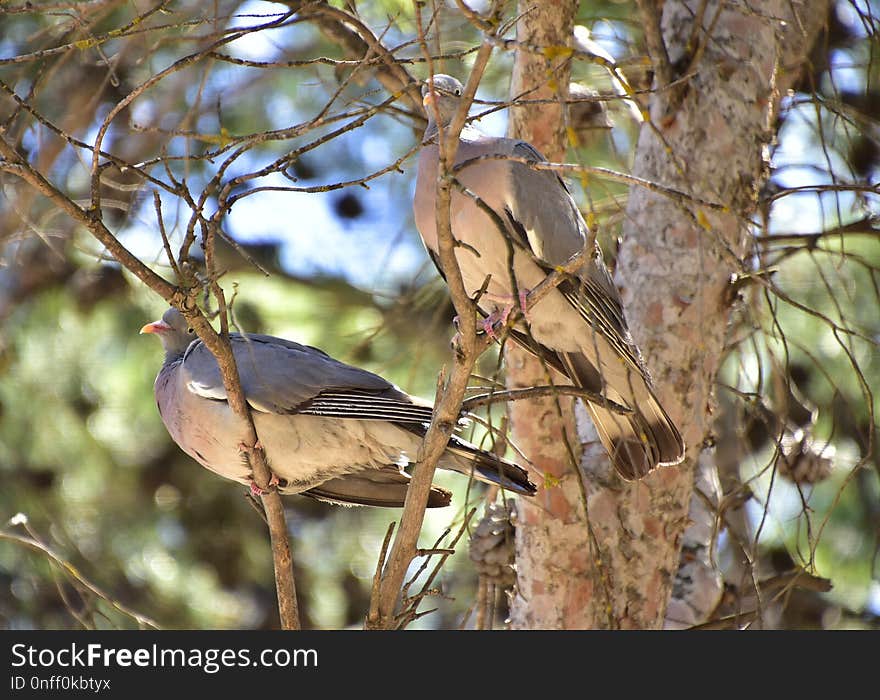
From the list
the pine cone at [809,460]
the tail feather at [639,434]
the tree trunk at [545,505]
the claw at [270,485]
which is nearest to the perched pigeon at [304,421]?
the claw at [270,485]

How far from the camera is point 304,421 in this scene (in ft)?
9.13

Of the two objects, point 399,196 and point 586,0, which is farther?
point 399,196

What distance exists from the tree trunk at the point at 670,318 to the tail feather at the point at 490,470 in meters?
0.43

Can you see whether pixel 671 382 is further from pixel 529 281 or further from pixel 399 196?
pixel 399 196

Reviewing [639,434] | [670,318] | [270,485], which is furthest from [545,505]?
[270,485]

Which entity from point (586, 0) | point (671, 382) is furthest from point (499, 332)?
point (586, 0)

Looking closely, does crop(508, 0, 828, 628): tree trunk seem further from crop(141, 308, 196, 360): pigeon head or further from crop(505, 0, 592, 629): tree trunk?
crop(141, 308, 196, 360): pigeon head

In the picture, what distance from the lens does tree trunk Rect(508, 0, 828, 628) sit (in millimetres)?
2910

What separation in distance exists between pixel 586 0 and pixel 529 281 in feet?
7.71

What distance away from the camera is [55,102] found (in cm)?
500

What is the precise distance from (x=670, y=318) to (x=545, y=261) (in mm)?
423

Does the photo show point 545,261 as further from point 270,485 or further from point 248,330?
point 248,330

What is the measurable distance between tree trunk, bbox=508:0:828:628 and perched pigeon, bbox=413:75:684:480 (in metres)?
0.16

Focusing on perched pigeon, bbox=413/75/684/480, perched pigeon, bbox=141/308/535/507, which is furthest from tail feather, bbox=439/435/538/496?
perched pigeon, bbox=413/75/684/480
